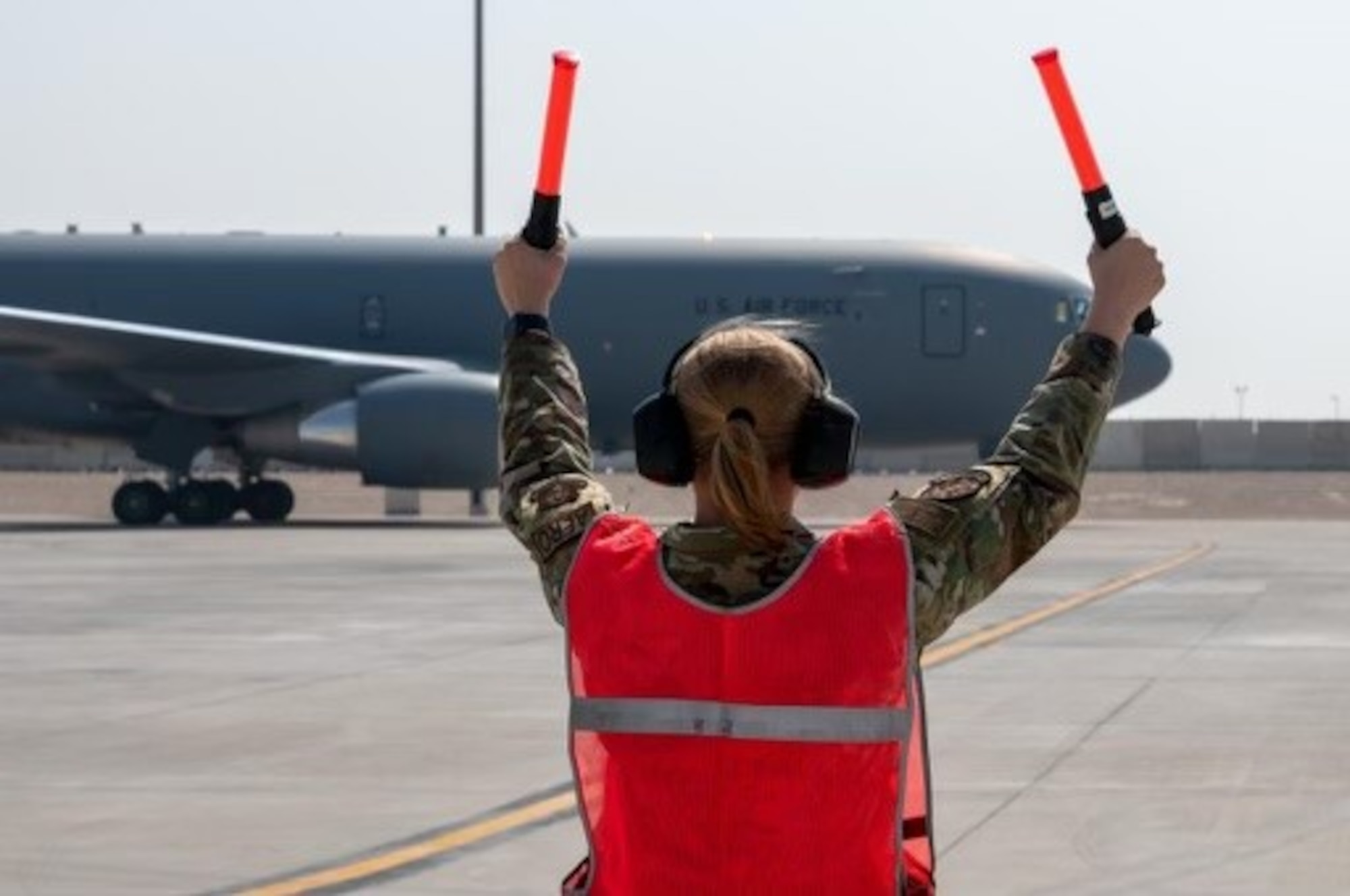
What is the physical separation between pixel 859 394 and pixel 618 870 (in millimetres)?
35921

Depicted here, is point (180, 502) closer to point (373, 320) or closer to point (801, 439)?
point (373, 320)

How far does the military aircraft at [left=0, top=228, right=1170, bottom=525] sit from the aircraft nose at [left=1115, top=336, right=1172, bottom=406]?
0.08 m

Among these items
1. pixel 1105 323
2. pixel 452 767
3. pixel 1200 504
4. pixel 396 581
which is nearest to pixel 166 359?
pixel 396 581

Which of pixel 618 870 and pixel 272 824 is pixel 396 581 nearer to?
pixel 272 824

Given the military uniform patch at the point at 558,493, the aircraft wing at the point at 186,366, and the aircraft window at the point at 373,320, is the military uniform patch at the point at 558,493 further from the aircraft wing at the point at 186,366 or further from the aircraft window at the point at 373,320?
the aircraft window at the point at 373,320

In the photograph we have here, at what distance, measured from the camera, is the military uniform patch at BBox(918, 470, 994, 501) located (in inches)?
153

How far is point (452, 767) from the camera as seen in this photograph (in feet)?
41.4

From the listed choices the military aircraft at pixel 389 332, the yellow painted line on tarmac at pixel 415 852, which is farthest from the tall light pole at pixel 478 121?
the yellow painted line on tarmac at pixel 415 852

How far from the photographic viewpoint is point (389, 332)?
132 ft

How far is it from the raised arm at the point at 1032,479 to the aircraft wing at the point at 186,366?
3489cm

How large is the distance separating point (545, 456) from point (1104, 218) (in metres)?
0.77

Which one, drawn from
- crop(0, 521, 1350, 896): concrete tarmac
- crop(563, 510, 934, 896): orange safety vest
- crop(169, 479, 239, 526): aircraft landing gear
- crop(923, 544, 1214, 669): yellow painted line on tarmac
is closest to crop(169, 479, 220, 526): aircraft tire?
crop(169, 479, 239, 526): aircraft landing gear

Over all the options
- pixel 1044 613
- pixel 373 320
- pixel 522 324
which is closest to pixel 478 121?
pixel 373 320

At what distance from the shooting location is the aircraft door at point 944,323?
39188 mm
